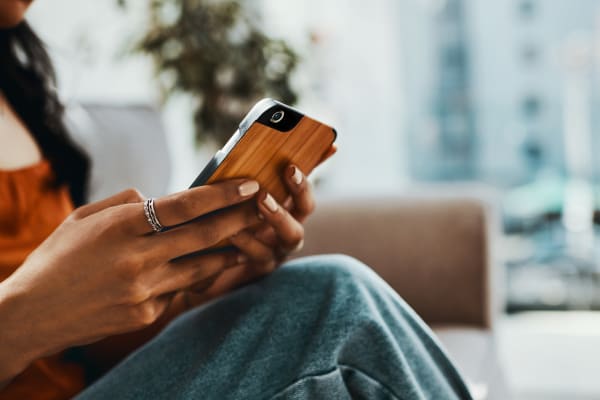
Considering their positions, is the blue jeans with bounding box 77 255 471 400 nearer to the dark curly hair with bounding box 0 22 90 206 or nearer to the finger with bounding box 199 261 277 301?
the finger with bounding box 199 261 277 301

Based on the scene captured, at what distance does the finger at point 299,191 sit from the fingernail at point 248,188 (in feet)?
0.24

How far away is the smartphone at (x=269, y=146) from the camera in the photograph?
526mm

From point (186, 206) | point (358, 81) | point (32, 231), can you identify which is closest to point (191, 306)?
point (32, 231)

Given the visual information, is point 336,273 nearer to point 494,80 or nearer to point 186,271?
point 186,271

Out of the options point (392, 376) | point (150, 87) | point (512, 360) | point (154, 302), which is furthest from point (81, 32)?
point (512, 360)

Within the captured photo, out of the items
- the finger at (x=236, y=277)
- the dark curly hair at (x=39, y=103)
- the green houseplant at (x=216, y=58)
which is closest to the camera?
the finger at (x=236, y=277)

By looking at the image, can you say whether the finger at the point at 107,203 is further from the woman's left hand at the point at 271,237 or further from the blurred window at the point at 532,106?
the blurred window at the point at 532,106

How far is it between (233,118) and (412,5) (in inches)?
42.0

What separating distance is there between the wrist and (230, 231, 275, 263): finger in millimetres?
217

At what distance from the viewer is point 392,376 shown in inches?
23.4

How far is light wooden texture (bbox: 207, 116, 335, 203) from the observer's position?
54 cm

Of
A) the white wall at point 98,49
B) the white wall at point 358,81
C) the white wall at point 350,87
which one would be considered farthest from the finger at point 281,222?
the white wall at point 358,81

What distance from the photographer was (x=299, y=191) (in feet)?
2.20

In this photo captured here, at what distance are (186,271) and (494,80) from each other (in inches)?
83.1
